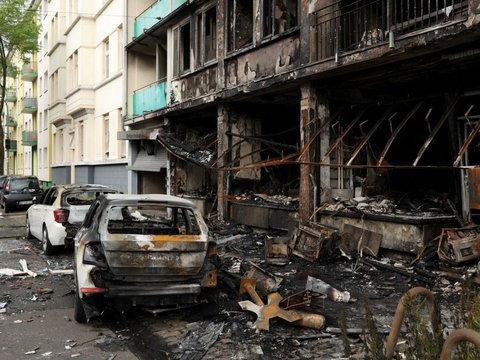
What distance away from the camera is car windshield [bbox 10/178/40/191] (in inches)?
893

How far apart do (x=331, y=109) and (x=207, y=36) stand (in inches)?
233

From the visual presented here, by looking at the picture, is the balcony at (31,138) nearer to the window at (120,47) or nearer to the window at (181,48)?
the window at (120,47)

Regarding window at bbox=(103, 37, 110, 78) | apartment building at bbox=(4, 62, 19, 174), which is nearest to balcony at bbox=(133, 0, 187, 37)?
window at bbox=(103, 37, 110, 78)

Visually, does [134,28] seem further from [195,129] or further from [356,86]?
[356,86]

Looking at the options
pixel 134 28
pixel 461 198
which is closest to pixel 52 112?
pixel 134 28

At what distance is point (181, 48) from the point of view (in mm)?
16734

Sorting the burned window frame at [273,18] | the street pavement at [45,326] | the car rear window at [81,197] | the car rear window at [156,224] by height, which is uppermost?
the burned window frame at [273,18]

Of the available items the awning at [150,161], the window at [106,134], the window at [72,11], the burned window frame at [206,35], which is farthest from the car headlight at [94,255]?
the window at [72,11]

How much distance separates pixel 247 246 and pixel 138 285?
5433 mm

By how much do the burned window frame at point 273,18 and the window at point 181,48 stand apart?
17.1 ft

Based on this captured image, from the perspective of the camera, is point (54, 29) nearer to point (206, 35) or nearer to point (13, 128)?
point (206, 35)

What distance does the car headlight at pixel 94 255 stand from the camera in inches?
221

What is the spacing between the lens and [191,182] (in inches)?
684

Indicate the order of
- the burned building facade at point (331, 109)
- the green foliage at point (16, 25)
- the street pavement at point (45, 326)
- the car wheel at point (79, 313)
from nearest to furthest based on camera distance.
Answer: the street pavement at point (45, 326), the car wheel at point (79, 313), the burned building facade at point (331, 109), the green foliage at point (16, 25)
